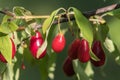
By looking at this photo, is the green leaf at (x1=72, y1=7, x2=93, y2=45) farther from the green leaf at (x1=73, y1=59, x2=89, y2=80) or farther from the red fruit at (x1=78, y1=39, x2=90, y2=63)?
the green leaf at (x1=73, y1=59, x2=89, y2=80)

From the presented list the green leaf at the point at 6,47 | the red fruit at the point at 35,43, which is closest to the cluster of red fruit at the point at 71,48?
the red fruit at the point at 35,43

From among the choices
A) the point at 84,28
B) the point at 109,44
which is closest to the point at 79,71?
the point at 109,44

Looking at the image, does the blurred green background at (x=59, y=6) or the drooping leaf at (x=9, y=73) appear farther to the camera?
the blurred green background at (x=59, y=6)

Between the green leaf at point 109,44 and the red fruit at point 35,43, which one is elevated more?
the red fruit at point 35,43

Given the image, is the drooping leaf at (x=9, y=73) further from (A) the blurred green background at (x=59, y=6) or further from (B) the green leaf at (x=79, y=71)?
(A) the blurred green background at (x=59, y=6)

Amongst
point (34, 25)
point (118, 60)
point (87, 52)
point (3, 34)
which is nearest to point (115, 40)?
point (118, 60)

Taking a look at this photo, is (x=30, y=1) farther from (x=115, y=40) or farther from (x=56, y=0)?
(x=115, y=40)

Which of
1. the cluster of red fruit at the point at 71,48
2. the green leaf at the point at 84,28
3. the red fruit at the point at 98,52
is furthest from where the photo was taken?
the red fruit at the point at 98,52

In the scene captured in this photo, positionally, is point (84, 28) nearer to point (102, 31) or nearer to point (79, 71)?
point (102, 31)

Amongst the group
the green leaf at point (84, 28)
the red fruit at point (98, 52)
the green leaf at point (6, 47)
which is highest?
the green leaf at point (84, 28)
